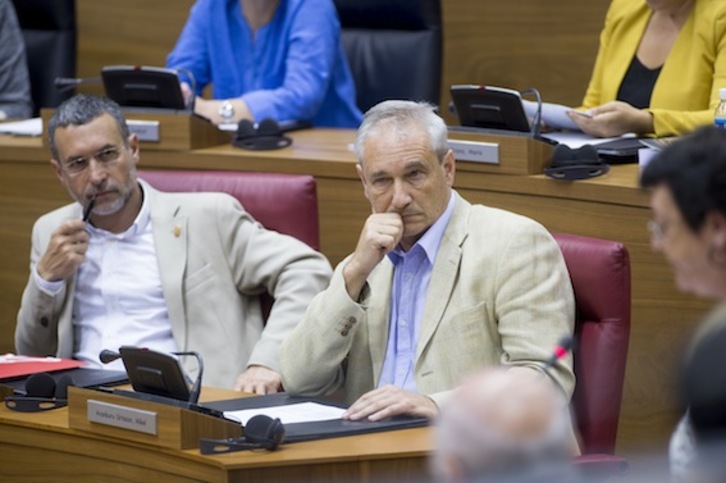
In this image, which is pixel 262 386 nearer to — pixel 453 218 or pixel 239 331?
pixel 239 331

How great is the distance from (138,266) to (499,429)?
6.86 ft

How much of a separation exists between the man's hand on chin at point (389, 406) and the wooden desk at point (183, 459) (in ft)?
0.15

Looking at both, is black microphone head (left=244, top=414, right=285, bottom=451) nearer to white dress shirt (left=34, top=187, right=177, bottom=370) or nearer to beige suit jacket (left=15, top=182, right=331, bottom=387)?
beige suit jacket (left=15, top=182, right=331, bottom=387)

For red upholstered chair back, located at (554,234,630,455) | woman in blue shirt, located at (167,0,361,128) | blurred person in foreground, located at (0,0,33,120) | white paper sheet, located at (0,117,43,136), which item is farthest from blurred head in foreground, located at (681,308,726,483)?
blurred person in foreground, located at (0,0,33,120)

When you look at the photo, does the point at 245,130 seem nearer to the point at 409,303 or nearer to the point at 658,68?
the point at 658,68

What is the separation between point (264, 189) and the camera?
308cm

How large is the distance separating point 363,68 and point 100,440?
2355 millimetres

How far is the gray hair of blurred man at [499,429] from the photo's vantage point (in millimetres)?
1038

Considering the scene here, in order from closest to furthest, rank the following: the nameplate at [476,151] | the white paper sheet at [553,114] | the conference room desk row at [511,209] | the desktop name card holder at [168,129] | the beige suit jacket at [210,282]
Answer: the conference room desk row at [511,209] < the beige suit jacket at [210,282] < the nameplate at [476,151] < the white paper sheet at [553,114] < the desktop name card holder at [168,129]

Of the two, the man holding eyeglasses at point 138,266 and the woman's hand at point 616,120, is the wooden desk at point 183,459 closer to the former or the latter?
the man holding eyeglasses at point 138,266

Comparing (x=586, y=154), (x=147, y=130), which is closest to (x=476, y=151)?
(x=586, y=154)

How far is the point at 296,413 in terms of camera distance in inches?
91.0

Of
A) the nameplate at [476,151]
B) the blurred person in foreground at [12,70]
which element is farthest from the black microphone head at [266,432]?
the blurred person in foreground at [12,70]

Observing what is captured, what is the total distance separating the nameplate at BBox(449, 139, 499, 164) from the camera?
10.1 ft
